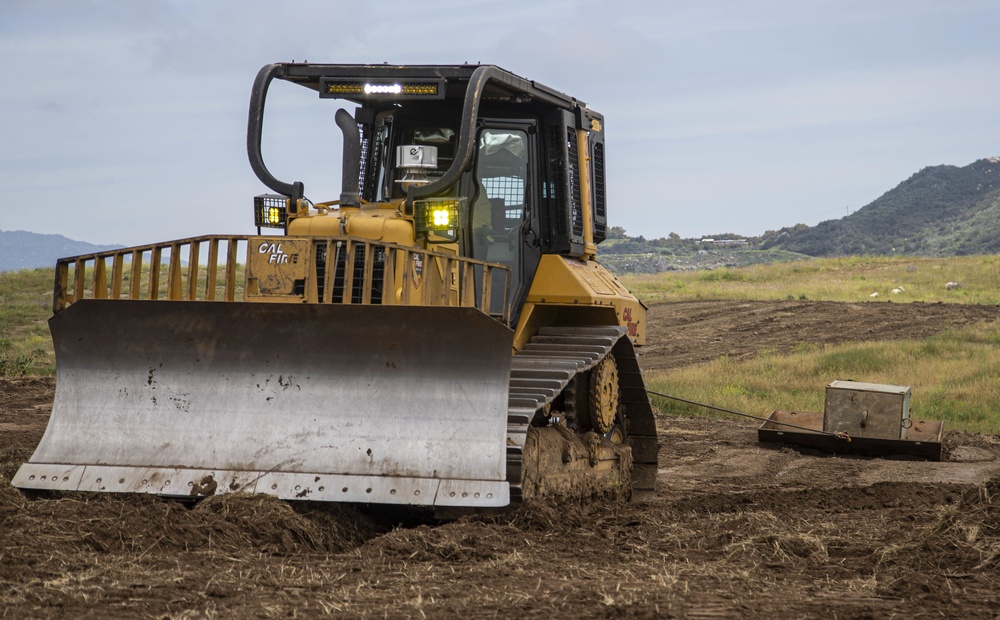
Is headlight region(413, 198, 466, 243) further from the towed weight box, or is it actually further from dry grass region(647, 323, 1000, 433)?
dry grass region(647, 323, 1000, 433)

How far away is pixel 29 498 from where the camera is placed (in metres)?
7.39

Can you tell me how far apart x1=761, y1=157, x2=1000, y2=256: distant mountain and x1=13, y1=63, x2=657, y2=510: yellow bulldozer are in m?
97.6

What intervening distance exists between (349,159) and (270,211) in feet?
2.05

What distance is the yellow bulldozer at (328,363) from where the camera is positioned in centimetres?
726

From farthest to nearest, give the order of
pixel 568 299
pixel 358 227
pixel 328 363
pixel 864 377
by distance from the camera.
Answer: pixel 864 377, pixel 568 299, pixel 358 227, pixel 328 363

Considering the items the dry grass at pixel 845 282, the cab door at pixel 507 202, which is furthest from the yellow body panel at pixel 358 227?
the dry grass at pixel 845 282

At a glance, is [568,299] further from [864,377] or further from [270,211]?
[864,377]

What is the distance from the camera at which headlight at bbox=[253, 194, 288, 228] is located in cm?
839

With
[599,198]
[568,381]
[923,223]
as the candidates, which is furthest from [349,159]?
[923,223]

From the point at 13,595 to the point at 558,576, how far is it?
2.49 metres

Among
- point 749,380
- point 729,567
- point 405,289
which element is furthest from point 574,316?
point 749,380

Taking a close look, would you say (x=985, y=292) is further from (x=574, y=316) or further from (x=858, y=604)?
(x=858, y=604)

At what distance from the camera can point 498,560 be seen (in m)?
6.54

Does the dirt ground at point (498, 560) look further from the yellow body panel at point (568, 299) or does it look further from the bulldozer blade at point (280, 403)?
the yellow body panel at point (568, 299)
